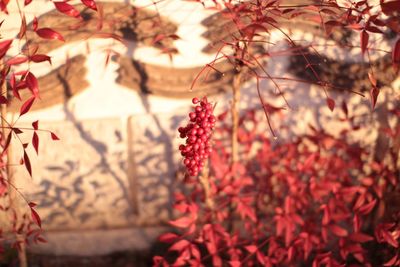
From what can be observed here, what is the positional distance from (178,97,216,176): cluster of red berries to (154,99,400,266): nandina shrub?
626 mm

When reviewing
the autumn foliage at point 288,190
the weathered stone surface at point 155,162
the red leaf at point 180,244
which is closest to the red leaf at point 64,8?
the autumn foliage at point 288,190

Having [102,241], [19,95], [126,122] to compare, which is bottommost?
[102,241]

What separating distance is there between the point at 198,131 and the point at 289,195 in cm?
118

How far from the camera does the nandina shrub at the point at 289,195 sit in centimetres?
210

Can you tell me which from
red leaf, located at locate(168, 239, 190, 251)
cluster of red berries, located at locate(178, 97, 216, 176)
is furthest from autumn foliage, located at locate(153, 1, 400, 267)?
cluster of red berries, located at locate(178, 97, 216, 176)

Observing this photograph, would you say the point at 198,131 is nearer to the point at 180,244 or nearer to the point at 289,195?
the point at 180,244

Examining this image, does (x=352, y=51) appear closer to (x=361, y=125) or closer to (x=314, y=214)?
(x=361, y=125)

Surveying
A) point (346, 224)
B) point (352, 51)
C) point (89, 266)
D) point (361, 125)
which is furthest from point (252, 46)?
point (89, 266)

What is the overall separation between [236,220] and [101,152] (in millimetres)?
992

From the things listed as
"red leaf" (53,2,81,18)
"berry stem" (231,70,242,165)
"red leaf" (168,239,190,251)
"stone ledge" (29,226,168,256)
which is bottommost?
"stone ledge" (29,226,168,256)

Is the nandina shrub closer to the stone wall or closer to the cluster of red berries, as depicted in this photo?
the stone wall

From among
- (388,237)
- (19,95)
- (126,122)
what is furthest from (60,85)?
(388,237)

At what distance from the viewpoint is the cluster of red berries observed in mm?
1381

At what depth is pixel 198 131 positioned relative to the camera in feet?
4.56
